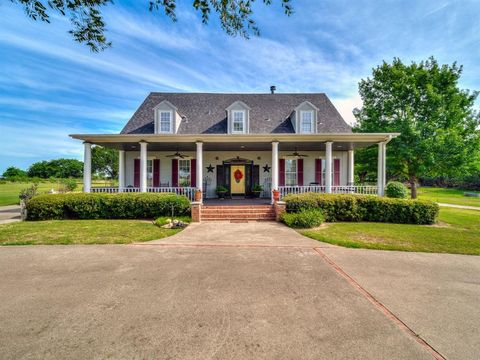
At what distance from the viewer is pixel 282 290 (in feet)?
11.8

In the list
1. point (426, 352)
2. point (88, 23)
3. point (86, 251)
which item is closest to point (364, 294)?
point (426, 352)

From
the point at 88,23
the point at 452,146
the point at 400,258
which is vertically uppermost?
the point at 88,23

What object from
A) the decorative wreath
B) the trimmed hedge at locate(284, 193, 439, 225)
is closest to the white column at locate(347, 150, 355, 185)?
the trimmed hedge at locate(284, 193, 439, 225)

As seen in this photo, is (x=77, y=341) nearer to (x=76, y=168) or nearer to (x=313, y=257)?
(x=313, y=257)

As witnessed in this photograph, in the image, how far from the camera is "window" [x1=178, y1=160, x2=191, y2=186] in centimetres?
1433

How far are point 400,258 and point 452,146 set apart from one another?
46.6ft

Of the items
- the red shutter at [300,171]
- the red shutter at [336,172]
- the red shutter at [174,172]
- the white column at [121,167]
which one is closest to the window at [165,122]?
the red shutter at [174,172]

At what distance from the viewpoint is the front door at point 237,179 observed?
14.4 metres

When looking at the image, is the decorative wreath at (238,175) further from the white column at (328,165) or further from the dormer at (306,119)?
the white column at (328,165)

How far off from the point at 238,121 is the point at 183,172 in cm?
500

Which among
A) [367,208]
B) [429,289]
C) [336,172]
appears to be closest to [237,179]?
[336,172]

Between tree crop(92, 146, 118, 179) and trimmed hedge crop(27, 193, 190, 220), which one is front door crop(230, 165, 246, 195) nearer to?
trimmed hedge crop(27, 193, 190, 220)

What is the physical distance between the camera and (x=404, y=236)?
707 centimetres

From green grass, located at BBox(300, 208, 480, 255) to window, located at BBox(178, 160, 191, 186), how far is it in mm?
9112
